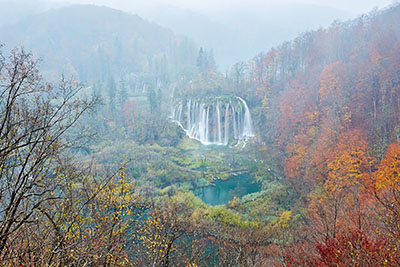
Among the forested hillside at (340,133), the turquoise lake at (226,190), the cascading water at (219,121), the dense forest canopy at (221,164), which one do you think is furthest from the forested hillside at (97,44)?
the turquoise lake at (226,190)

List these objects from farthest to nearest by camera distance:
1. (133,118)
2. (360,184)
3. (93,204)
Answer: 1. (133,118)
2. (360,184)
3. (93,204)

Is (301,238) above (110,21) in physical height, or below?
below

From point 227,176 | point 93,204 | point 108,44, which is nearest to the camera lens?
point 93,204

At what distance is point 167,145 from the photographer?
37.4 metres

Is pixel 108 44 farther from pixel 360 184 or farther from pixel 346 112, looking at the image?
pixel 360 184

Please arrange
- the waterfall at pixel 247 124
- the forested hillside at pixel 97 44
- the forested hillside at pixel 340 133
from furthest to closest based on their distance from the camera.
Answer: the forested hillside at pixel 97 44 → the waterfall at pixel 247 124 → the forested hillside at pixel 340 133

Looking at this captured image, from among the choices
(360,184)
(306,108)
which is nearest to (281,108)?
(306,108)

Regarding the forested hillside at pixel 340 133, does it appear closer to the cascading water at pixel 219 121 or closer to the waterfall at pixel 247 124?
the waterfall at pixel 247 124

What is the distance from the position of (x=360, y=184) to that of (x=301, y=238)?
6.50 metres

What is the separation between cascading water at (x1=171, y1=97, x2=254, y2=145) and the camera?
38.6 metres

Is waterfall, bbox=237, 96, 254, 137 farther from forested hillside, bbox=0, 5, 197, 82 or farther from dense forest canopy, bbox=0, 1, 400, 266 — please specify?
forested hillside, bbox=0, 5, 197, 82

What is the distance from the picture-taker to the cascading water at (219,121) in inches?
1519

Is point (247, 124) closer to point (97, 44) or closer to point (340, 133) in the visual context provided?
point (340, 133)

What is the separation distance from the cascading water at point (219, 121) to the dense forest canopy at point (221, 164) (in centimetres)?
24
